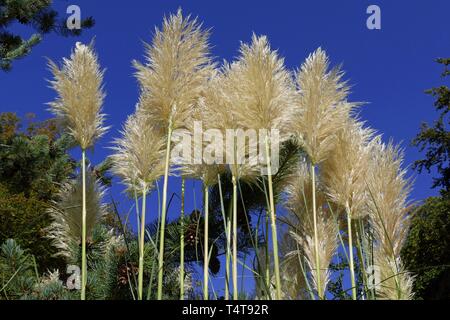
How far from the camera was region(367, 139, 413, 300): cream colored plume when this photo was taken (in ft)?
7.63

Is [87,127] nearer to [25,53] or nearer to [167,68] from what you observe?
[167,68]

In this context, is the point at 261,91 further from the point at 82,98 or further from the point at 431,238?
the point at 431,238

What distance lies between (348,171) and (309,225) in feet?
0.96

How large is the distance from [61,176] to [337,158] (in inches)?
285

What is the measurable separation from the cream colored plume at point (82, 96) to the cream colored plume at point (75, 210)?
33cm

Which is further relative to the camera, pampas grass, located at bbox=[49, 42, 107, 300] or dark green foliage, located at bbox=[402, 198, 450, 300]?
dark green foliage, located at bbox=[402, 198, 450, 300]

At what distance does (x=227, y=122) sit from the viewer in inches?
91.9

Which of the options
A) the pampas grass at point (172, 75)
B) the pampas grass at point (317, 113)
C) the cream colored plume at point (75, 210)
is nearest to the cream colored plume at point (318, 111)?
the pampas grass at point (317, 113)

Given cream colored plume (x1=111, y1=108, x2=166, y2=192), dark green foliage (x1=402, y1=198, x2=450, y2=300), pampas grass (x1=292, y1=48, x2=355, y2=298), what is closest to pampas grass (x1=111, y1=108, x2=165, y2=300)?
cream colored plume (x1=111, y1=108, x2=166, y2=192)

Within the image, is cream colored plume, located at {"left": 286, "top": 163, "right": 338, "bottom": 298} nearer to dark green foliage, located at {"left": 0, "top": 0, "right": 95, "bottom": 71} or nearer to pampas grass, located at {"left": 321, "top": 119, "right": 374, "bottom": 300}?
pampas grass, located at {"left": 321, "top": 119, "right": 374, "bottom": 300}

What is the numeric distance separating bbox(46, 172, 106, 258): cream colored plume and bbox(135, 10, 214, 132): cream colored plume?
570 millimetres

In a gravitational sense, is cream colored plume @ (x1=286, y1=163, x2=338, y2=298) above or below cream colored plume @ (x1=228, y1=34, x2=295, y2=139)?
below
